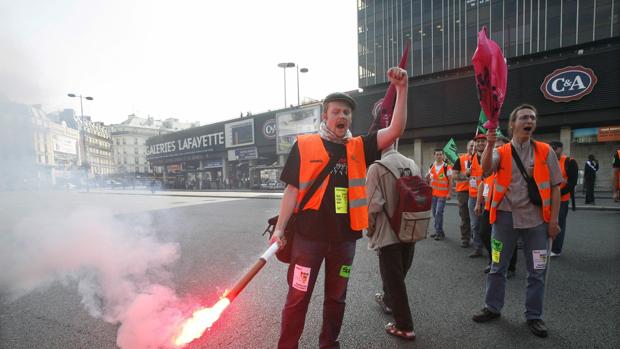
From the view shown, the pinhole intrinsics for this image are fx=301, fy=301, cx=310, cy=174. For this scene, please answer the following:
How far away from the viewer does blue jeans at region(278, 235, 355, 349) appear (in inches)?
82.8

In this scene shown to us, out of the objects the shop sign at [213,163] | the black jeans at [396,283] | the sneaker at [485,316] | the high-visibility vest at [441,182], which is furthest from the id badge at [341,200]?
the shop sign at [213,163]

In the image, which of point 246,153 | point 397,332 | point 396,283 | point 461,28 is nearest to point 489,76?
point 396,283

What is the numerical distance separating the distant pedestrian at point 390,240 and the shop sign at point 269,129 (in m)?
29.3

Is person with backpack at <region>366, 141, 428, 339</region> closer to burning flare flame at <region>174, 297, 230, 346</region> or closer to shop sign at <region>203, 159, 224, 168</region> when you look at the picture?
burning flare flame at <region>174, 297, 230, 346</region>

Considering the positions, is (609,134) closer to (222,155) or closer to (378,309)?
(378,309)

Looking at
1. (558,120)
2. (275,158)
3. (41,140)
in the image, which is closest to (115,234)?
(41,140)

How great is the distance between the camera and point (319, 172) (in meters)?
2.14

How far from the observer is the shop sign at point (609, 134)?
1603 centimetres

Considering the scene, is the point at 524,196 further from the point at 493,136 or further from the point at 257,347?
the point at 257,347

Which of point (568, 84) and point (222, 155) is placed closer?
point (568, 84)

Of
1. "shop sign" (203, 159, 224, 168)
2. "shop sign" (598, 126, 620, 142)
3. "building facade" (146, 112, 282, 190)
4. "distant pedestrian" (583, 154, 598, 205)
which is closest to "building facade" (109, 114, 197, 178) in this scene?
"building facade" (146, 112, 282, 190)

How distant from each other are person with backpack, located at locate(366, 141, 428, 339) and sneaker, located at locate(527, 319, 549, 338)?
109 centimetres

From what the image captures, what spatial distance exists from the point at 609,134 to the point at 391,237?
20677 millimetres

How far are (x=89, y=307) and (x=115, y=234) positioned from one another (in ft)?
9.25
